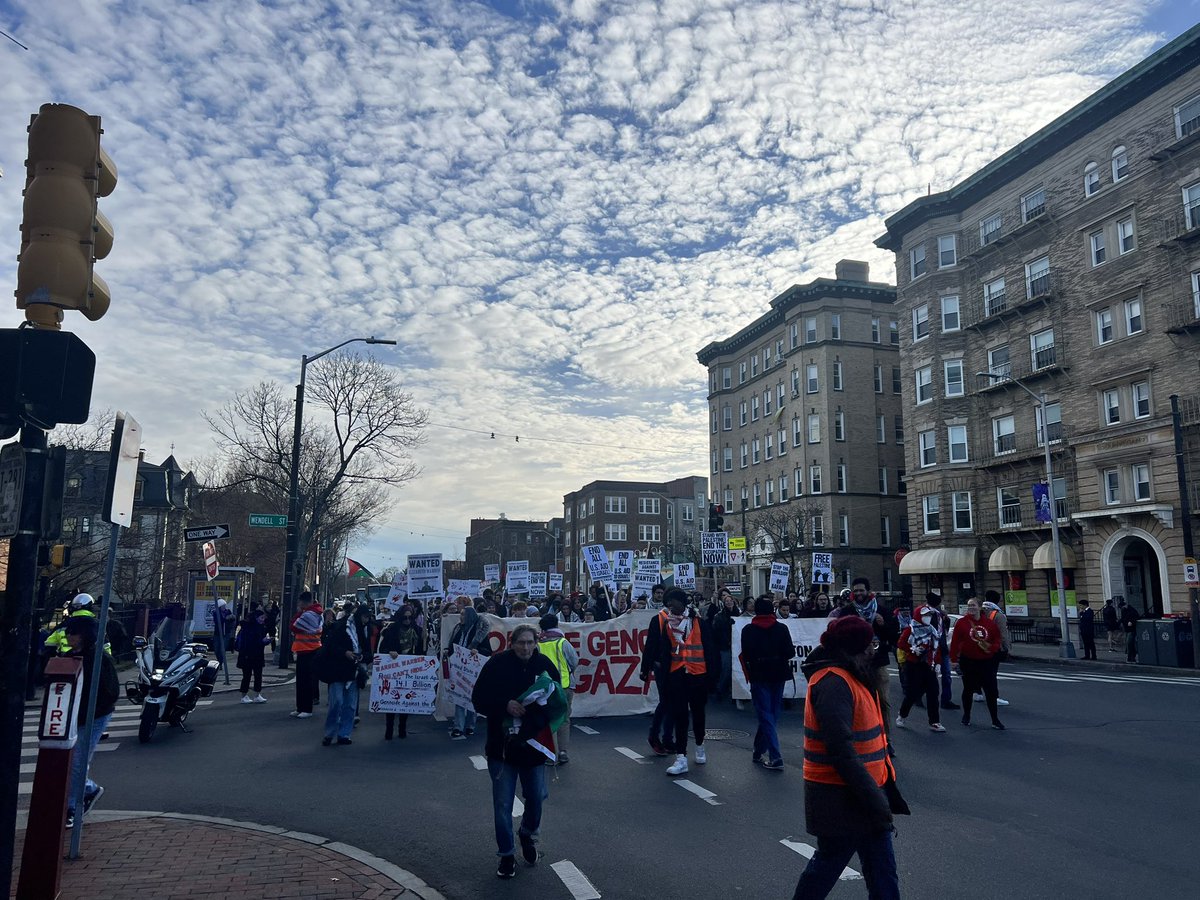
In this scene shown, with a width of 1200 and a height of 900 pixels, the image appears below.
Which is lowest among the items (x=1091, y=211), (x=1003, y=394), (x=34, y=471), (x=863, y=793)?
(x=863, y=793)

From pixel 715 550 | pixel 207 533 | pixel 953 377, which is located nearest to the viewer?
pixel 207 533

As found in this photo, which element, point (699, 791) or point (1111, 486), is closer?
point (699, 791)

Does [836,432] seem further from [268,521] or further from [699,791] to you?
[699,791]

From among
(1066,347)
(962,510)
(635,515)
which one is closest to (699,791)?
(1066,347)

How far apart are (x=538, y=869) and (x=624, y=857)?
671mm

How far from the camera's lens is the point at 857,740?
4559 millimetres

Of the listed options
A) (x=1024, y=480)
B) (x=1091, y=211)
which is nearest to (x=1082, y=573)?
(x=1024, y=480)

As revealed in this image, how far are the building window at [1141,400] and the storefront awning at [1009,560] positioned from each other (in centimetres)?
777

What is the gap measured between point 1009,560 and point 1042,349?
880cm

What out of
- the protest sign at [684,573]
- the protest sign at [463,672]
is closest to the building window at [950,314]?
the protest sign at [684,573]

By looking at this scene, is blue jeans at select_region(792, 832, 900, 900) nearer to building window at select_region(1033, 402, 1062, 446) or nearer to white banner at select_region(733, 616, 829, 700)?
white banner at select_region(733, 616, 829, 700)

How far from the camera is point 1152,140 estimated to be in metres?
33.1

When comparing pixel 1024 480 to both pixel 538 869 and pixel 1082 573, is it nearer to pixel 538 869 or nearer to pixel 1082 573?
pixel 1082 573

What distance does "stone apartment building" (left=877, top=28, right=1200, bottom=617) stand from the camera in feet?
104
